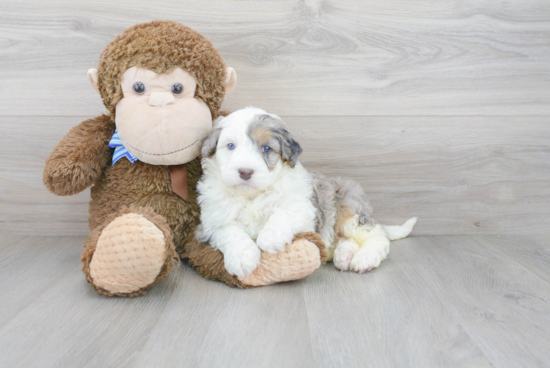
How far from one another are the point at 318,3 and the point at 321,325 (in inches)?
50.1

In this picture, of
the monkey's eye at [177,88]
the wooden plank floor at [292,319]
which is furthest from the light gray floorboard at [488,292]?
the monkey's eye at [177,88]

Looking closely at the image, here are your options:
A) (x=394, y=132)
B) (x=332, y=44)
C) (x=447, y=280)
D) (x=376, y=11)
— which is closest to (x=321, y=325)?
(x=447, y=280)

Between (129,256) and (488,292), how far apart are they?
1.07 metres

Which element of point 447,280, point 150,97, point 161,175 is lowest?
point 447,280

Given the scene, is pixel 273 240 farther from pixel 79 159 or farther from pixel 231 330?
pixel 79 159

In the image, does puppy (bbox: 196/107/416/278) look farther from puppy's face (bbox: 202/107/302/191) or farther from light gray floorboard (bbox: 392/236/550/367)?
light gray floorboard (bbox: 392/236/550/367)

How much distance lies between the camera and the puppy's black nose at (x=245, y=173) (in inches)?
50.3

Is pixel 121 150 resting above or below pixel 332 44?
below

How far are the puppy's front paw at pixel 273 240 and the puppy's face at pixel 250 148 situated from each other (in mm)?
139

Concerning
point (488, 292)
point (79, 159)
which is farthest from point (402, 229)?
Answer: point (79, 159)

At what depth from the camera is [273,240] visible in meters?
1.31

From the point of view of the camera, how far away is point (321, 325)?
1.12 metres

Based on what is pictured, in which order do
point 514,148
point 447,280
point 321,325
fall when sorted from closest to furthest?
point 321,325
point 447,280
point 514,148

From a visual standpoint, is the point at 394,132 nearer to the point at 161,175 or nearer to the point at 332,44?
the point at 332,44
